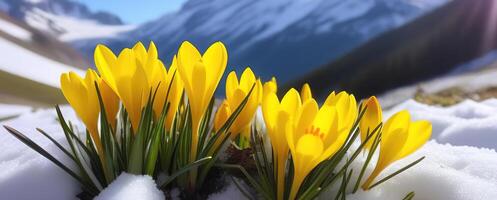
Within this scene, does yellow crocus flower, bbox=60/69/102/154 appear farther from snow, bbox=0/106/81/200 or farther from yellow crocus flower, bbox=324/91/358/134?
yellow crocus flower, bbox=324/91/358/134

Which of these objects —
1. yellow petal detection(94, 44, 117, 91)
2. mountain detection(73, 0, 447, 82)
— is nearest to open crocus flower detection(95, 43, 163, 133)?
yellow petal detection(94, 44, 117, 91)

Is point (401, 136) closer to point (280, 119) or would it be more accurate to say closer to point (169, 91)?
point (280, 119)

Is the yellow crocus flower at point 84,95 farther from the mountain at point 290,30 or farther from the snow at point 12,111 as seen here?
the mountain at point 290,30

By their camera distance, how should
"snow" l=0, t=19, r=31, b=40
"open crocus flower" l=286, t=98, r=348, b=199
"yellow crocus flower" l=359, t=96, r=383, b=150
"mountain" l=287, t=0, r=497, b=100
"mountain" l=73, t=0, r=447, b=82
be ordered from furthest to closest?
1. "mountain" l=73, t=0, r=447, b=82
2. "snow" l=0, t=19, r=31, b=40
3. "mountain" l=287, t=0, r=497, b=100
4. "yellow crocus flower" l=359, t=96, r=383, b=150
5. "open crocus flower" l=286, t=98, r=348, b=199

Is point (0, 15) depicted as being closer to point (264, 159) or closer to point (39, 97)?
point (39, 97)

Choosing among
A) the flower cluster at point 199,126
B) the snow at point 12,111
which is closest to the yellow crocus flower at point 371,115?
the flower cluster at point 199,126

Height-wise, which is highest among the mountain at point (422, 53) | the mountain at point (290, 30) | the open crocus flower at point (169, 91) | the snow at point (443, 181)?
the open crocus flower at point (169, 91)

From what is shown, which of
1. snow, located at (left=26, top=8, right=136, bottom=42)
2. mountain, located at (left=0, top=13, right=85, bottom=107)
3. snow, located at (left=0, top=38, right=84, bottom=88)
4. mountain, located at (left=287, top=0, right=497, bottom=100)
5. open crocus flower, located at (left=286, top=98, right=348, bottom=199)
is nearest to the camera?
open crocus flower, located at (left=286, top=98, right=348, bottom=199)
